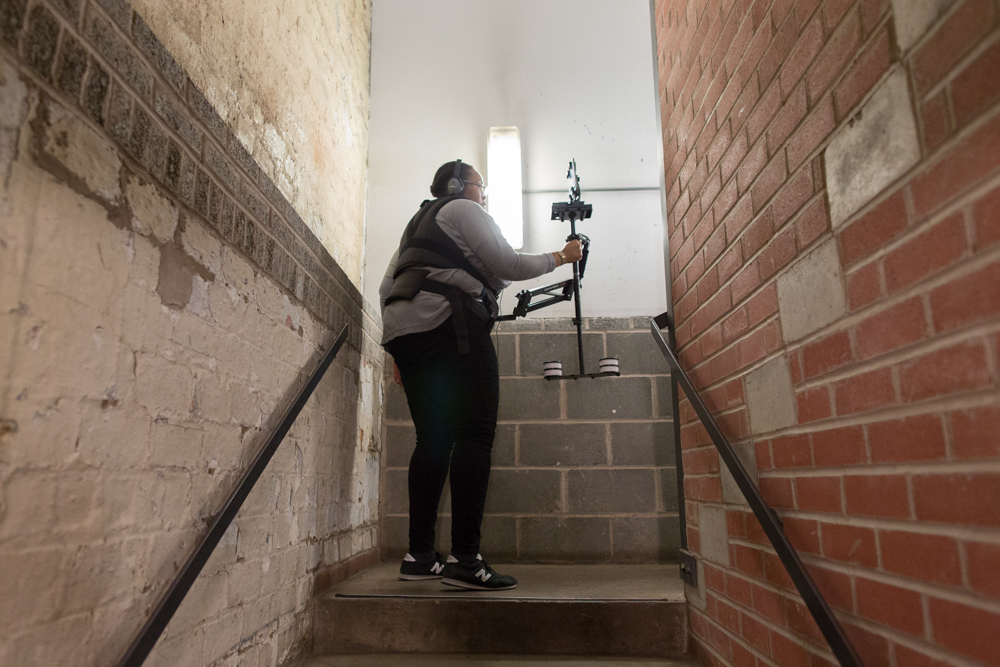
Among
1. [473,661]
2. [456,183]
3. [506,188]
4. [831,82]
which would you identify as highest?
[506,188]

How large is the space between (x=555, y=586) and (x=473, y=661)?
1.50 feet

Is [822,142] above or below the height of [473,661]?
above

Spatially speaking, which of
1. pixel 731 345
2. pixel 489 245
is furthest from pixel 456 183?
pixel 731 345

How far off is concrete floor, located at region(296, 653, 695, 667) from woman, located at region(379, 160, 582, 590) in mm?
231

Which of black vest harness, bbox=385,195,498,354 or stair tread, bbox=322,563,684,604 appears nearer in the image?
stair tread, bbox=322,563,684,604

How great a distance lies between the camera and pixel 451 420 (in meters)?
2.08

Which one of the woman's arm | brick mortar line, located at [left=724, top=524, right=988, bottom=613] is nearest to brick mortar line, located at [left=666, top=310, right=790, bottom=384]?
brick mortar line, located at [left=724, top=524, right=988, bottom=613]

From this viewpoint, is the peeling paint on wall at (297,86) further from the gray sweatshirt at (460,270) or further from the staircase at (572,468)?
the staircase at (572,468)

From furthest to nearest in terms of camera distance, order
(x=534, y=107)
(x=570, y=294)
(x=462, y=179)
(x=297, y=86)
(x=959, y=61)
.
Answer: (x=534, y=107)
(x=570, y=294)
(x=462, y=179)
(x=297, y=86)
(x=959, y=61)

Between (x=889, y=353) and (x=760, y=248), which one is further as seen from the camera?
(x=760, y=248)

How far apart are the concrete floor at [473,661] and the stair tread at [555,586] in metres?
0.16

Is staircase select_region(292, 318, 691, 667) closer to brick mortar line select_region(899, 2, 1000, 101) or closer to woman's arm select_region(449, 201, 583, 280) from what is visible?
woman's arm select_region(449, 201, 583, 280)

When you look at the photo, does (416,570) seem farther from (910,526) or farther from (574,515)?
(910,526)

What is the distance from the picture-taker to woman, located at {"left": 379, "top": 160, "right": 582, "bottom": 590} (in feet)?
6.41
